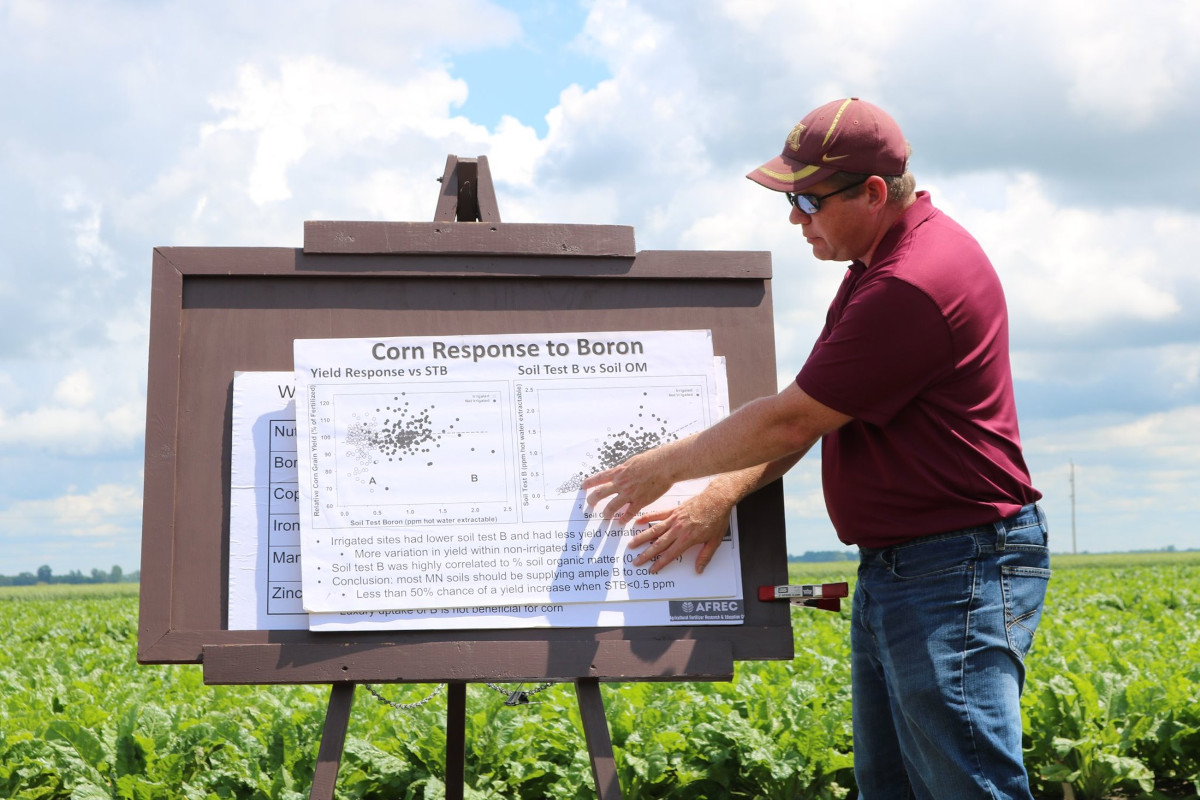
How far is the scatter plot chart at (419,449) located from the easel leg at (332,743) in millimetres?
571

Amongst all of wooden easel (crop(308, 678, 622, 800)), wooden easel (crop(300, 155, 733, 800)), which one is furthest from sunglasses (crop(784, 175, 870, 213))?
wooden easel (crop(308, 678, 622, 800))

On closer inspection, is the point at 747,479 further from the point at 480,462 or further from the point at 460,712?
the point at 460,712

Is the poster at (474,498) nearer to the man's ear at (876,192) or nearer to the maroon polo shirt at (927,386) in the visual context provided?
the maroon polo shirt at (927,386)

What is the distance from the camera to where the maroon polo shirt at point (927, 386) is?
9.16 feet

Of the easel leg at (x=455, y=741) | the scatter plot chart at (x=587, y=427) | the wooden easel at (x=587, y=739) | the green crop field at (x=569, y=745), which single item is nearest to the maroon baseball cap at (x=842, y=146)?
the scatter plot chart at (x=587, y=427)

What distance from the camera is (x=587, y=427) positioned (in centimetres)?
345

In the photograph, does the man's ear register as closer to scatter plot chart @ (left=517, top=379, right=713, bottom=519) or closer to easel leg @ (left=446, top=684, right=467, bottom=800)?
scatter plot chart @ (left=517, top=379, right=713, bottom=519)

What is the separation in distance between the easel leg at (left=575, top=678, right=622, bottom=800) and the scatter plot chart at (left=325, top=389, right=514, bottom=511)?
2.04ft

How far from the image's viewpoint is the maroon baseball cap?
9.83 feet

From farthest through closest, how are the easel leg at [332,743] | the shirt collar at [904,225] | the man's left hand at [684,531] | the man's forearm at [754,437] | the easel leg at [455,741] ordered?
the easel leg at [455,741], the man's left hand at [684,531], the easel leg at [332,743], the shirt collar at [904,225], the man's forearm at [754,437]

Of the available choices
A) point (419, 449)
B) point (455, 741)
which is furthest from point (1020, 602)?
point (455, 741)

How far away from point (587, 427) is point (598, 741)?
95 cm

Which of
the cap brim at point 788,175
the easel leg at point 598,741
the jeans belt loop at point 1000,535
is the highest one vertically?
the cap brim at point 788,175

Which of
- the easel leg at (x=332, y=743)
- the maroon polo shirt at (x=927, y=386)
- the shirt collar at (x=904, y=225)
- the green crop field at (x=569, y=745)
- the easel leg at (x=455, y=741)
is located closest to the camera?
the maroon polo shirt at (x=927, y=386)
